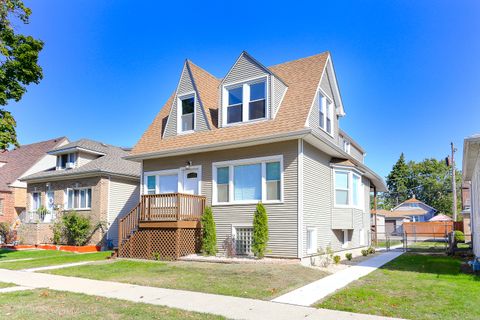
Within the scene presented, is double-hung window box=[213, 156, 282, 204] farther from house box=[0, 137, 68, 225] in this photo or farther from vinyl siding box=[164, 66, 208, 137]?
house box=[0, 137, 68, 225]

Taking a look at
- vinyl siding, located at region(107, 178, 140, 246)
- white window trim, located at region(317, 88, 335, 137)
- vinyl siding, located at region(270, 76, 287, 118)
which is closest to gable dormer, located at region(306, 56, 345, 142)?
white window trim, located at region(317, 88, 335, 137)

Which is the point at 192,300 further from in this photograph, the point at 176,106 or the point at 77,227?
the point at 77,227

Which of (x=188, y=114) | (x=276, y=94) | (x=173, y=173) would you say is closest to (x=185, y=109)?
(x=188, y=114)

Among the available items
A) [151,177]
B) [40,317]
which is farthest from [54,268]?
[40,317]

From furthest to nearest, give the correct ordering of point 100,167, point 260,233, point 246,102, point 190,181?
point 100,167, point 190,181, point 246,102, point 260,233

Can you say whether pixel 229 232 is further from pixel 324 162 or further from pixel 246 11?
pixel 246 11

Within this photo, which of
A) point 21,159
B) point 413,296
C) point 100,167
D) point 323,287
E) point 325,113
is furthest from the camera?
point 21,159

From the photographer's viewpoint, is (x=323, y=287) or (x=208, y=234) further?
(x=208, y=234)

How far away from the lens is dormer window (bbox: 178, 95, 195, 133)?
54.7ft

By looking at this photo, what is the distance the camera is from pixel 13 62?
47.0 feet

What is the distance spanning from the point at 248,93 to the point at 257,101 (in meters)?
0.56

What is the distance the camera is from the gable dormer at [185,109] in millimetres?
16438

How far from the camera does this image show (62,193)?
2272 centimetres

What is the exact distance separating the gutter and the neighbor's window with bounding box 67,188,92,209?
6.11 meters
